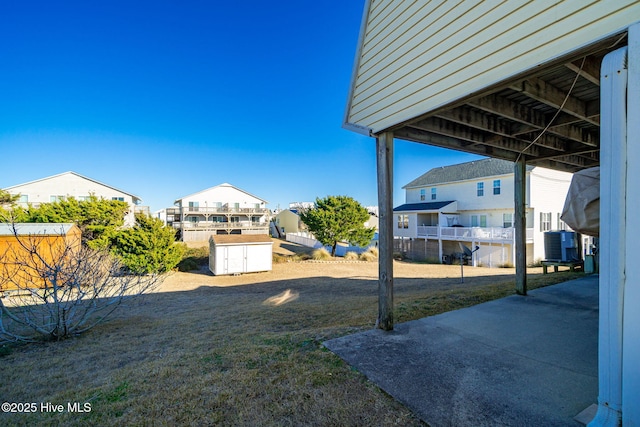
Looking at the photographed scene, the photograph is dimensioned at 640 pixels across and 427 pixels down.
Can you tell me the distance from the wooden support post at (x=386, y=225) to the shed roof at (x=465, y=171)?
57.1ft

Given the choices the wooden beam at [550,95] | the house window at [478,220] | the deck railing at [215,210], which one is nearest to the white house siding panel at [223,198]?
the deck railing at [215,210]

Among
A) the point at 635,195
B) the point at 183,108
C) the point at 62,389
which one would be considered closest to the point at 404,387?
the point at 635,195

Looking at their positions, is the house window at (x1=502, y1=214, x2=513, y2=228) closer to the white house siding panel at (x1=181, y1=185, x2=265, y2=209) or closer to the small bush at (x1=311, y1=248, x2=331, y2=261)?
the small bush at (x1=311, y1=248, x2=331, y2=261)

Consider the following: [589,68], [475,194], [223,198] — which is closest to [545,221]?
[475,194]

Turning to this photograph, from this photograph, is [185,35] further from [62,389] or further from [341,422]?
[341,422]

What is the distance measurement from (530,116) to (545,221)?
59.8ft

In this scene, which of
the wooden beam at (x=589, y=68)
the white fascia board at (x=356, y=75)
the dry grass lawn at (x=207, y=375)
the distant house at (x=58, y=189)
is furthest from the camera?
the distant house at (x=58, y=189)

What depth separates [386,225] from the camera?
4.24m

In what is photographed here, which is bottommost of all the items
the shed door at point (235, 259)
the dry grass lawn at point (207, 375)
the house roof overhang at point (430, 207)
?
the shed door at point (235, 259)

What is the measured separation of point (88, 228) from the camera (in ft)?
57.2

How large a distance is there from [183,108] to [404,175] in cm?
2110

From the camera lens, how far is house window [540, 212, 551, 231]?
18.0 m

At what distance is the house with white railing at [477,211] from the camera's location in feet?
58.5

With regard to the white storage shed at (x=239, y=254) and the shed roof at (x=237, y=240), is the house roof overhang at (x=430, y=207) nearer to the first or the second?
the shed roof at (x=237, y=240)
